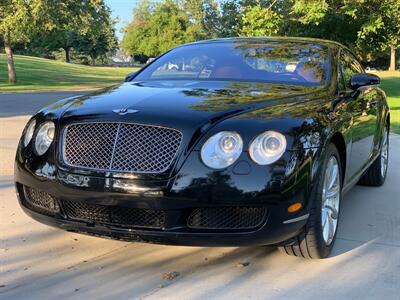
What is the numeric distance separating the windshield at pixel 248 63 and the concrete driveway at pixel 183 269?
4.56 ft

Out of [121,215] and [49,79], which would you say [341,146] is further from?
[49,79]

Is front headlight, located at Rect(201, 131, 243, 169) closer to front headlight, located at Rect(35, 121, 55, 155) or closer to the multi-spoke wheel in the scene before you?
the multi-spoke wheel

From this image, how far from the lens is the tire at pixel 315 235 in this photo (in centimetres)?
350

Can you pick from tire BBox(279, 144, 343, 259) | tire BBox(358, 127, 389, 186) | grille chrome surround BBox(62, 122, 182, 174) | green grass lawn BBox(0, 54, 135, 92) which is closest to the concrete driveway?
tire BBox(279, 144, 343, 259)

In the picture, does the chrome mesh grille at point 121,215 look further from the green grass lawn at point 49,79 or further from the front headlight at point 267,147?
the green grass lawn at point 49,79

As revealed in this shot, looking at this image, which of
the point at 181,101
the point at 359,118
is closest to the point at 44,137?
the point at 181,101

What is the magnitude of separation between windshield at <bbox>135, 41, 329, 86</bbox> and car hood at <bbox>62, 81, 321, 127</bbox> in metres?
0.25

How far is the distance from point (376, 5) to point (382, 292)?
16.8 meters

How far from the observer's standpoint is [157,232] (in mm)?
3277

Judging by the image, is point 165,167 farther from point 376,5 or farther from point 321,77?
point 376,5

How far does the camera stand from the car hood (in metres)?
3.40

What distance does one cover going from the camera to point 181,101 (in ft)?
12.1

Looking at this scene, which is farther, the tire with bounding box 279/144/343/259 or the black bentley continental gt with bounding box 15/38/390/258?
the tire with bounding box 279/144/343/259

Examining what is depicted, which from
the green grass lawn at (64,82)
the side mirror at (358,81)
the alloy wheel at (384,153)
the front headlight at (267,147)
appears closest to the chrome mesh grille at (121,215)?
the front headlight at (267,147)
